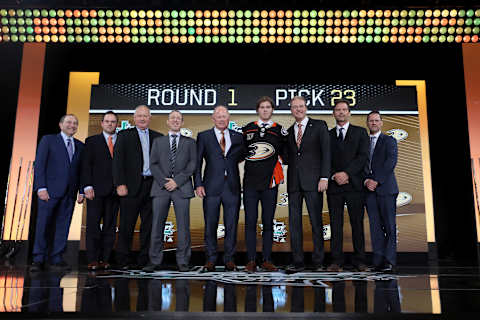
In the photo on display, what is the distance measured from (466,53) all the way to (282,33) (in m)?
2.64

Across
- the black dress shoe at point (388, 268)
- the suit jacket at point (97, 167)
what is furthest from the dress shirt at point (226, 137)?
the black dress shoe at point (388, 268)

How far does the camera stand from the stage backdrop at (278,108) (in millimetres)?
4871

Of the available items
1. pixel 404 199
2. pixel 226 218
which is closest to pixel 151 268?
pixel 226 218

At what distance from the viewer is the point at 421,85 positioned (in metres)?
5.32

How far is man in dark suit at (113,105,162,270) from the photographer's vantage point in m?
3.62

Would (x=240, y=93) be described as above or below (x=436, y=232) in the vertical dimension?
above

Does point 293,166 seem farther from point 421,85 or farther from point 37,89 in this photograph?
point 37,89

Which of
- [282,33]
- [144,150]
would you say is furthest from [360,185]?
[144,150]

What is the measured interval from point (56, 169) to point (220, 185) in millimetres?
1642

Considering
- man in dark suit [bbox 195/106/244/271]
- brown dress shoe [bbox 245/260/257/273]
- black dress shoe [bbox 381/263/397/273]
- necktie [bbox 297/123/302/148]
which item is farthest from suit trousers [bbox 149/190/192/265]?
black dress shoe [bbox 381/263/397/273]

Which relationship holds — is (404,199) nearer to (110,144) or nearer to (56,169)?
(110,144)

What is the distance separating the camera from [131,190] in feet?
11.9

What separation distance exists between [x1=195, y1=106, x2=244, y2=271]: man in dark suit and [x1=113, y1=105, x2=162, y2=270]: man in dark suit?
55 centimetres

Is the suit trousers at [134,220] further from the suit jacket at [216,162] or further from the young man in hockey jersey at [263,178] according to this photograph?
the young man in hockey jersey at [263,178]
